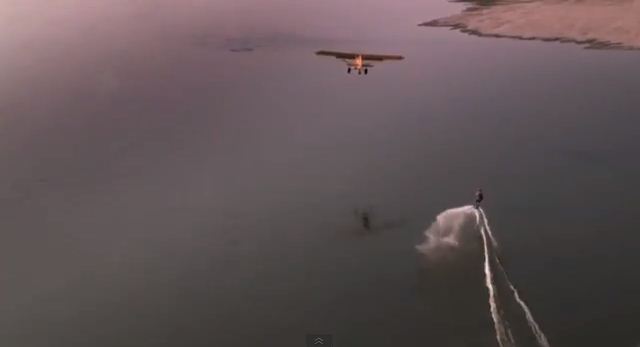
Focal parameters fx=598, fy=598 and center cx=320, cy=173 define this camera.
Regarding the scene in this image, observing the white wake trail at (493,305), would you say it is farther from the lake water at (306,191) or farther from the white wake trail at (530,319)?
the white wake trail at (530,319)

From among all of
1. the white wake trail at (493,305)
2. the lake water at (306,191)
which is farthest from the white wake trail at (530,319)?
the white wake trail at (493,305)

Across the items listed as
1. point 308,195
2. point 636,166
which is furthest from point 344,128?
point 636,166

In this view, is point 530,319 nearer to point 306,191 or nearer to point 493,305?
point 493,305

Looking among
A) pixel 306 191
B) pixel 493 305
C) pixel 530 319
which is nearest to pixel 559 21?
pixel 306 191

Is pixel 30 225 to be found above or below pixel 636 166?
below

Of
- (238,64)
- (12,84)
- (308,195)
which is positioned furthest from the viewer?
(238,64)

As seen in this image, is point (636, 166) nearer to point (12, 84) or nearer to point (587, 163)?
point (587, 163)

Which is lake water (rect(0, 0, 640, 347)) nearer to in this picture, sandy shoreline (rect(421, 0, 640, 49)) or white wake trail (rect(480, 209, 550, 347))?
white wake trail (rect(480, 209, 550, 347))
